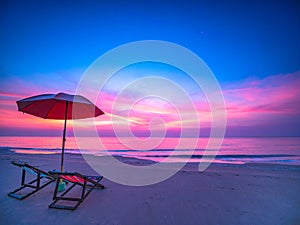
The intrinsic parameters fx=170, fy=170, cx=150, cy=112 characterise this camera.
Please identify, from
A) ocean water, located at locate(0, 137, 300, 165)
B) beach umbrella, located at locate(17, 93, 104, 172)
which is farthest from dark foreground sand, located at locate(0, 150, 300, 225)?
ocean water, located at locate(0, 137, 300, 165)

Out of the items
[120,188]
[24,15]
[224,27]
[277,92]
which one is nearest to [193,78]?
[224,27]

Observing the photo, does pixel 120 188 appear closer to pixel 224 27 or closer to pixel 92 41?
pixel 92 41

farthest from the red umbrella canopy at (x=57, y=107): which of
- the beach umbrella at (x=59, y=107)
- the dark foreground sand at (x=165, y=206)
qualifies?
the dark foreground sand at (x=165, y=206)

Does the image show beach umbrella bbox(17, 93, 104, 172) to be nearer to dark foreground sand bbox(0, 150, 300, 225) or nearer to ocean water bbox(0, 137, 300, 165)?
dark foreground sand bbox(0, 150, 300, 225)

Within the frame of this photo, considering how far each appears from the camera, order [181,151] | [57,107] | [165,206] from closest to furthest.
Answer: [165,206] → [57,107] → [181,151]

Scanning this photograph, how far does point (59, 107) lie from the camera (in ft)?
15.7

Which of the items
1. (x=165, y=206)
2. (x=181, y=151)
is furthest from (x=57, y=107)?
(x=181, y=151)

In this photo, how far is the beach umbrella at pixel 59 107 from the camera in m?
3.91

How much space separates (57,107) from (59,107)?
0.16ft

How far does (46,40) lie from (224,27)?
9524mm

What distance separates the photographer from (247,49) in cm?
1005

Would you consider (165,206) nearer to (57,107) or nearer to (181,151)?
(57,107)

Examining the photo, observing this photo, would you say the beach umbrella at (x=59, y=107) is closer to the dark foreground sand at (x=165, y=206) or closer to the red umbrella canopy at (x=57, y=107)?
the red umbrella canopy at (x=57, y=107)

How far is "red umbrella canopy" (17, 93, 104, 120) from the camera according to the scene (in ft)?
12.8
